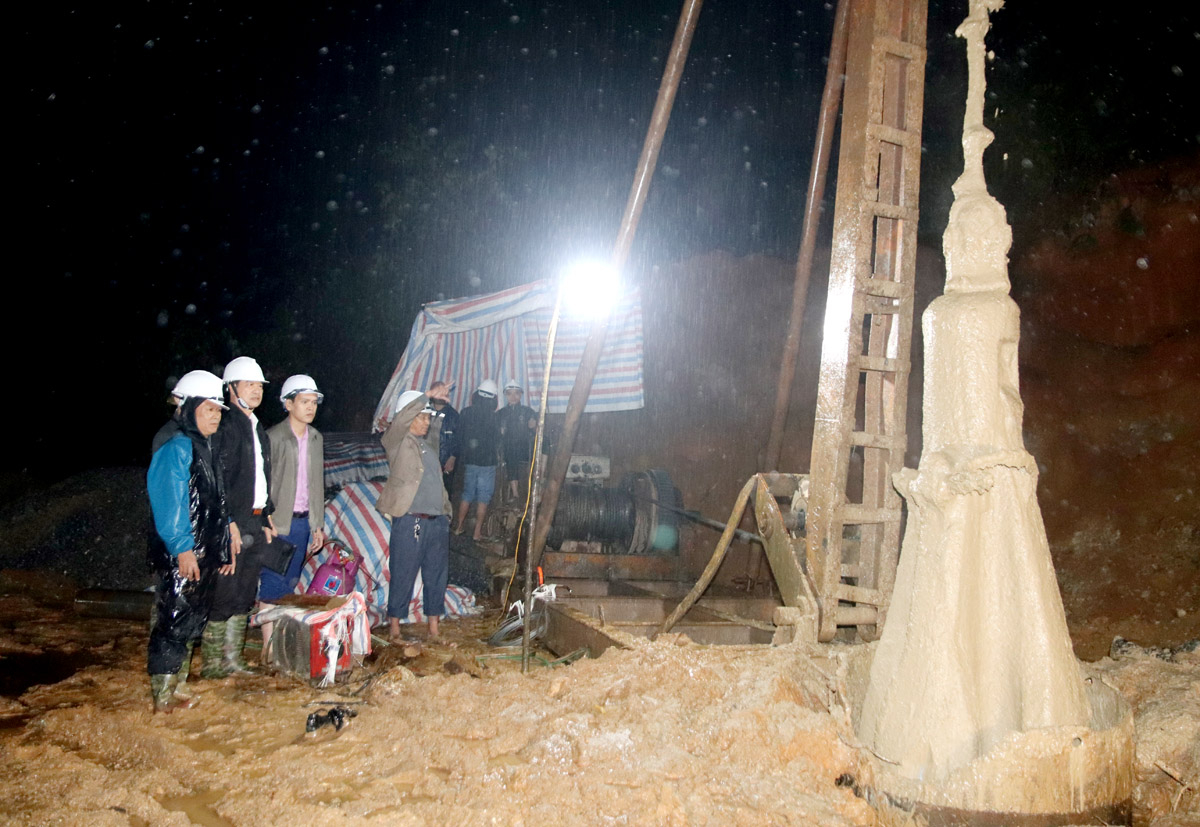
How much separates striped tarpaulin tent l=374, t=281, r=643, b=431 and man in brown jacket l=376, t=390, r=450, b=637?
12.9 ft

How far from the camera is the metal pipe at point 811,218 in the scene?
5.94 metres

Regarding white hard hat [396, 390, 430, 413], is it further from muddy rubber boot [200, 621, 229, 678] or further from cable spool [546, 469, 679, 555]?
cable spool [546, 469, 679, 555]

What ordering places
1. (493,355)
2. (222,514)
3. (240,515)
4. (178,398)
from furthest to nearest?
1. (493,355)
2. (240,515)
3. (222,514)
4. (178,398)

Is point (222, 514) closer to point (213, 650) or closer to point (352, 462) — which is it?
point (213, 650)

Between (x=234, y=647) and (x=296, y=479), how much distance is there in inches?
47.0

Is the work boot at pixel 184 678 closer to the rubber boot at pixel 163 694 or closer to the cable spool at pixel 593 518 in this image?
the rubber boot at pixel 163 694

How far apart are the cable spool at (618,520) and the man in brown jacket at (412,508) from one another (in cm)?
217

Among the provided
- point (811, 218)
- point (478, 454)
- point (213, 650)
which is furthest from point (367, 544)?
point (811, 218)

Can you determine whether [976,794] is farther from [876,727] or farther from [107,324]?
[107,324]

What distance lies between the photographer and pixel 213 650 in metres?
4.75

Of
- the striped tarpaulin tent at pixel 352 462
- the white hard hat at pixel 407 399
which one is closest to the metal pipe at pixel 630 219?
the white hard hat at pixel 407 399

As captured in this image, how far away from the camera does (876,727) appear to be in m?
3.17

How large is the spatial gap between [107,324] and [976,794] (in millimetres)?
21517

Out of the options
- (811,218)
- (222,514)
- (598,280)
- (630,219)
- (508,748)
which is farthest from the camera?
(811,218)
